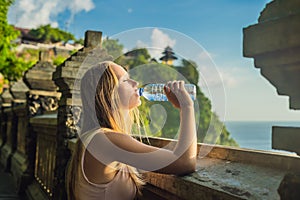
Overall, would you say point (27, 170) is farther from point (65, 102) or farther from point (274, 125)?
point (274, 125)

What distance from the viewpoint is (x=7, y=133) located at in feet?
30.8

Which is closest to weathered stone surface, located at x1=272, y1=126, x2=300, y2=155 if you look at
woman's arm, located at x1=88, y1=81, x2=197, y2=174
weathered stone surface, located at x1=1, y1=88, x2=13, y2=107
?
woman's arm, located at x1=88, y1=81, x2=197, y2=174

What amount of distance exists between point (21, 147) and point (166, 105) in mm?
5648

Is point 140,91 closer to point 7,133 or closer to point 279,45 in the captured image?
point 279,45

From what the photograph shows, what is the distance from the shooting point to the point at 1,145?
Result: 975 cm

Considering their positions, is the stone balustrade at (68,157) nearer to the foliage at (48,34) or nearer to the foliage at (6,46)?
the foliage at (6,46)

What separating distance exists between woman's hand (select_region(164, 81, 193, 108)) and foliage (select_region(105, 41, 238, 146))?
11 centimetres

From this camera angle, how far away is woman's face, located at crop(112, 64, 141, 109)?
6.19 feet

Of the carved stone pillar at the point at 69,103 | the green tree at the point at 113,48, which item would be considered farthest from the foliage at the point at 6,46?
the green tree at the point at 113,48

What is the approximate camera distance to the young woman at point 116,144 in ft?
5.41

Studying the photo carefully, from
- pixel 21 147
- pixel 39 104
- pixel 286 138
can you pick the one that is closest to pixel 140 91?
pixel 286 138

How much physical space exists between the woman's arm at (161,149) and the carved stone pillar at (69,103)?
1.62 m

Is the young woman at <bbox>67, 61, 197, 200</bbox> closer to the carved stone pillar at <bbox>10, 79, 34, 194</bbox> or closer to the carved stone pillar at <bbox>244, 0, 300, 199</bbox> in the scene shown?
the carved stone pillar at <bbox>244, 0, 300, 199</bbox>

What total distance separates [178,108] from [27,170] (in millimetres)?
4230
